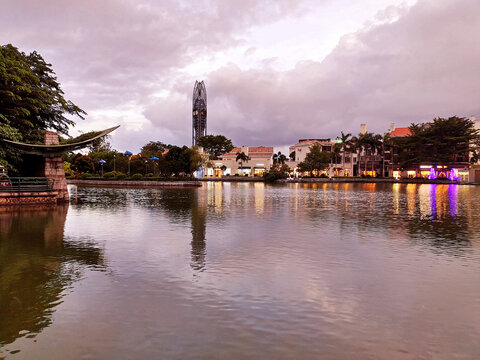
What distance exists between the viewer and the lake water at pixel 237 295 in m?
5.52

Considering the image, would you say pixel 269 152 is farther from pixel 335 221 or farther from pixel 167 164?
pixel 335 221

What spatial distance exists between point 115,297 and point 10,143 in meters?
21.6

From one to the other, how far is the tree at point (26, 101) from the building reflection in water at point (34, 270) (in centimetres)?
1260

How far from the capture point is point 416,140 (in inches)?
3639

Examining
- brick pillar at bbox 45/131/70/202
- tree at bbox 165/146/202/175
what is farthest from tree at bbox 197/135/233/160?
brick pillar at bbox 45/131/70/202

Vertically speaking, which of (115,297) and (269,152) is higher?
(269,152)

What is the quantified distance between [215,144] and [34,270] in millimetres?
124244

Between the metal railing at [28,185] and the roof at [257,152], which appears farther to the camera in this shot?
the roof at [257,152]

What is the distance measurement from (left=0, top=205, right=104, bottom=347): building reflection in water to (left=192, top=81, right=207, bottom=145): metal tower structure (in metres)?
125

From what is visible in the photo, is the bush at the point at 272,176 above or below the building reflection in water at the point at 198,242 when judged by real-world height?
above

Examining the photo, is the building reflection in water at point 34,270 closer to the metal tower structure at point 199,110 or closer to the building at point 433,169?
the building at point 433,169

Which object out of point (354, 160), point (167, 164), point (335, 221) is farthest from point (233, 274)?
point (354, 160)

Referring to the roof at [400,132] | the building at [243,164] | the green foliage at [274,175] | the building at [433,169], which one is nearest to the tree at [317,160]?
the green foliage at [274,175]

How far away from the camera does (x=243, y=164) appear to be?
392 feet
